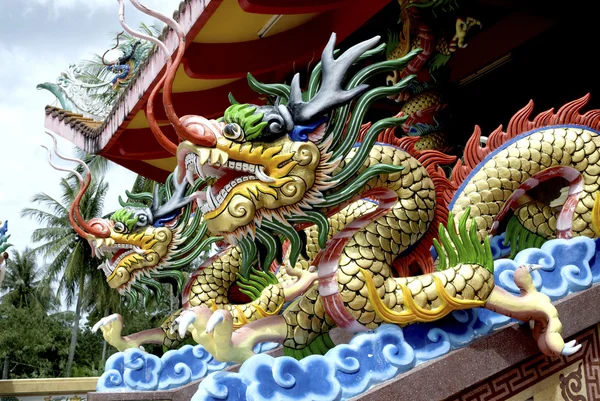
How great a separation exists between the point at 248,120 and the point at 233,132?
0.25 feet

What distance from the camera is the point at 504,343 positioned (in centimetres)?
263

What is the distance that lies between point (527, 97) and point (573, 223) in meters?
3.03

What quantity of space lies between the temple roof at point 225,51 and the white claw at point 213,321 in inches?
88.5

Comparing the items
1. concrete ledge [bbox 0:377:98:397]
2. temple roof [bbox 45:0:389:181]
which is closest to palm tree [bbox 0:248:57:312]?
concrete ledge [bbox 0:377:98:397]

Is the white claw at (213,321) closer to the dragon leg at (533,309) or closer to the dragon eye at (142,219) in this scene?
the dragon leg at (533,309)

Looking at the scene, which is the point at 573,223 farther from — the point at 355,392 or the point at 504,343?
the point at 355,392

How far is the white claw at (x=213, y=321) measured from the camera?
2.61m

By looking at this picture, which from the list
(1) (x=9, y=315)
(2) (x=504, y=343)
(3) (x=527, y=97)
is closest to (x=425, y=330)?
(2) (x=504, y=343)

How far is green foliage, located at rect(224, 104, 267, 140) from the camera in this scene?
2621 mm

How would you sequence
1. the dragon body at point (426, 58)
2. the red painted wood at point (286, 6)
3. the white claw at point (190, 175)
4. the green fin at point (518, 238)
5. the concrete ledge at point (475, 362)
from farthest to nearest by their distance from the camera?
the dragon body at point (426, 58) < the red painted wood at point (286, 6) < the green fin at point (518, 238) < the white claw at point (190, 175) < the concrete ledge at point (475, 362)

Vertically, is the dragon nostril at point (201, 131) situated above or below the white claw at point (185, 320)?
above

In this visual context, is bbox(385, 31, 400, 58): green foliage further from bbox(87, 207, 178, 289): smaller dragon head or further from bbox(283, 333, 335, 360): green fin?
bbox(283, 333, 335, 360): green fin

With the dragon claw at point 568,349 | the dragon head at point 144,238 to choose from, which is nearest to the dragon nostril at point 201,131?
the dragon claw at point 568,349

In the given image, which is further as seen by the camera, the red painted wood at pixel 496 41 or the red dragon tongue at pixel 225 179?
the red painted wood at pixel 496 41
